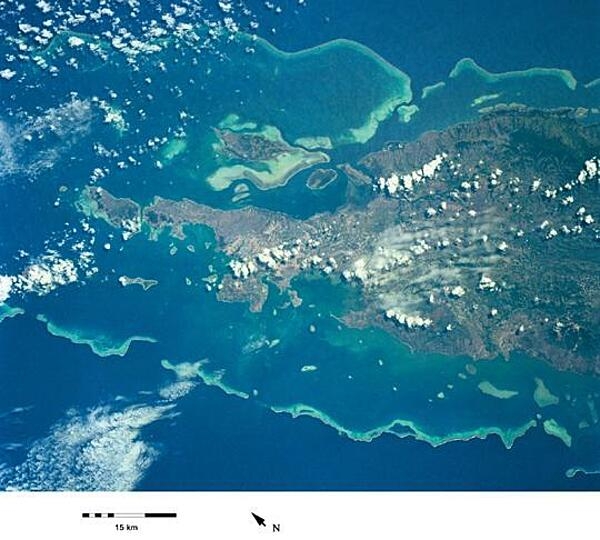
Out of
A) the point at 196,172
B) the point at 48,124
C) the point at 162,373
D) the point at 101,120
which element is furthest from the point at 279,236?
the point at 48,124
